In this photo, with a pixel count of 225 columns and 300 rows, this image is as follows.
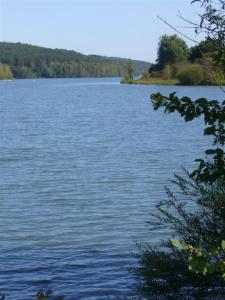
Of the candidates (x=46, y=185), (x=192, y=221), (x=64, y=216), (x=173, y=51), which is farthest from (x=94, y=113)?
(x=173, y=51)

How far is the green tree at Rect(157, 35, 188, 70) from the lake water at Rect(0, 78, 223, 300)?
7923cm

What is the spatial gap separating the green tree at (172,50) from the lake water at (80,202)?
79.2m

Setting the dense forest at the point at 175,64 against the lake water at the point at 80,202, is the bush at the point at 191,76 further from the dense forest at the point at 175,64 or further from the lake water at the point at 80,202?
the lake water at the point at 80,202

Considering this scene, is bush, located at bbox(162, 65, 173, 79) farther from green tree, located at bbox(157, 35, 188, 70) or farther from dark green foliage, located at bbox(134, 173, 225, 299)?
dark green foliage, located at bbox(134, 173, 225, 299)

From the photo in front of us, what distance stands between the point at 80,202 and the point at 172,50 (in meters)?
98.6

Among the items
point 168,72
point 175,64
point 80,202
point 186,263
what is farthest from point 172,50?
point 186,263

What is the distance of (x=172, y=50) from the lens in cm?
11281

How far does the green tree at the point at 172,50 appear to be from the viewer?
368 ft

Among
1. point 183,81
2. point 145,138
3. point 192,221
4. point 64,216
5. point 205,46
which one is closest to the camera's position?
point 205,46

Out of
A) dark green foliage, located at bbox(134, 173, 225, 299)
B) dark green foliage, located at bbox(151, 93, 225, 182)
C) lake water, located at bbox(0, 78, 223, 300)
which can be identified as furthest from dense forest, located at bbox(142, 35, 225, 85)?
dark green foliage, located at bbox(151, 93, 225, 182)

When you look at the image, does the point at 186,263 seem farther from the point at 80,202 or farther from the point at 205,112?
the point at 80,202

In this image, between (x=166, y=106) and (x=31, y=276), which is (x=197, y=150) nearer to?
(x=31, y=276)

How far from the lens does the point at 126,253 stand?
38.0 feet

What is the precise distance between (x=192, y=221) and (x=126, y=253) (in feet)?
15.4
